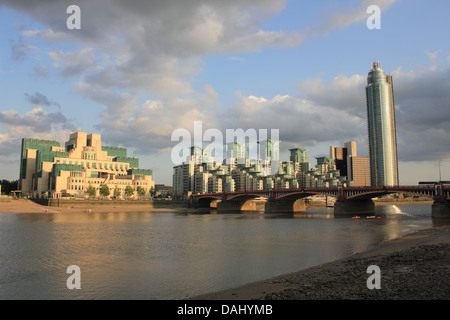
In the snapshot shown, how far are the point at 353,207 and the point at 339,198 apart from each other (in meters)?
6.18

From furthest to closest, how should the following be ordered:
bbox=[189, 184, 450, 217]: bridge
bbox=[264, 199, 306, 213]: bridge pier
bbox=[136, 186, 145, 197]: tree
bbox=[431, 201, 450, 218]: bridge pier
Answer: bbox=[136, 186, 145, 197]: tree, bbox=[264, 199, 306, 213]: bridge pier, bbox=[189, 184, 450, 217]: bridge, bbox=[431, 201, 450, 218]: bridge pier

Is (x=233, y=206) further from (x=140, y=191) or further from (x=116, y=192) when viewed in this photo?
(x=116, y=192)

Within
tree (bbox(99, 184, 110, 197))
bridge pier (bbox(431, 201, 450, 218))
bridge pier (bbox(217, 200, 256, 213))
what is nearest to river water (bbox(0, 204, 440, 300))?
bridge pier (bbox(431, 201, 450, 218))

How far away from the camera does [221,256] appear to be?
99.8 ft

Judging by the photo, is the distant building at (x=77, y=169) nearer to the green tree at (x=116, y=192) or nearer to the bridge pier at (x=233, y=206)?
the green tree at (x=116, y=192)

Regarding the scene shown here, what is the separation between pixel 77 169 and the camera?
156625 mm

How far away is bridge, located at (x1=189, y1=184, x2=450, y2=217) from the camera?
260 feet

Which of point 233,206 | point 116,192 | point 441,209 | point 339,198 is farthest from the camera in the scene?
point 116,192

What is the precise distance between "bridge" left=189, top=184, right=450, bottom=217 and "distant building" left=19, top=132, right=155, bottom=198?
1546 inches

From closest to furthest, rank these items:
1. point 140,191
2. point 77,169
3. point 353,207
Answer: point 353,207 → point 77,169 → point 140,191

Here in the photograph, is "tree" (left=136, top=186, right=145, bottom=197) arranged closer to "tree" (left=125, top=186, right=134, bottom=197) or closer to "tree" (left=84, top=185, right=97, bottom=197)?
"tree" (left=125, top=186, right=134, bottom=197)

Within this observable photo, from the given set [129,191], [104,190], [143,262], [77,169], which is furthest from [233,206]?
[143,262]

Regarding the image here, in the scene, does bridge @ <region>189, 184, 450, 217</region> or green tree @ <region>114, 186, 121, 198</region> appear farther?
green tree @ <region>114, 186, 121, 198</region>
